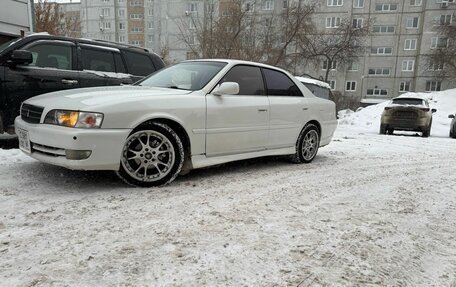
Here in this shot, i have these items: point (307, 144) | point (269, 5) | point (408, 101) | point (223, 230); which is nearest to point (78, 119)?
point (223, 230)

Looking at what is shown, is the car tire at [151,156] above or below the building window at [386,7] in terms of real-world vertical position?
below

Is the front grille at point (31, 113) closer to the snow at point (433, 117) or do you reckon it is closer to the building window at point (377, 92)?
the snow at point (433, 117)

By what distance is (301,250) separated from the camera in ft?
7.44

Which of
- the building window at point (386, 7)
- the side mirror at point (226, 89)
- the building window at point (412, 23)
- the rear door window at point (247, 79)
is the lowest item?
the side mirror at point (226, 89)

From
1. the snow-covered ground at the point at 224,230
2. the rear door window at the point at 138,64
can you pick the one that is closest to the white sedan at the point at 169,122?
the snow-covered ground at the point at 224,230

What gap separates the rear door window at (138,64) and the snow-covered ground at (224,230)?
102 inches

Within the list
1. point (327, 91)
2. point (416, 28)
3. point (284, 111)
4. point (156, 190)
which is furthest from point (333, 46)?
point (156, 190)

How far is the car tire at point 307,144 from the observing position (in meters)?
5.30

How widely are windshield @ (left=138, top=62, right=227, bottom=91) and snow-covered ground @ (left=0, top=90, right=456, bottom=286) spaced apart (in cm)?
119

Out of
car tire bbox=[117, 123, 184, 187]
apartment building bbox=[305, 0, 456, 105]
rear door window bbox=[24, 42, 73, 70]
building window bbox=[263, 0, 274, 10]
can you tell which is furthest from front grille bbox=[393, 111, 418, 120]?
building window bbox=[263, 0, 274, 10]

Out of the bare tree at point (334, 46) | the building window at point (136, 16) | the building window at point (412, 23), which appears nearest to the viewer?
the bare tree at point (334, 46)

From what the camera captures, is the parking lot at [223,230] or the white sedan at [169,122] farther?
the white sedan at [169,122]

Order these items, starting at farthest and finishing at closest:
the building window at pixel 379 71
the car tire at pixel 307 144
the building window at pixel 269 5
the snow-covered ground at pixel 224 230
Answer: the building window at pixel 269 5, the building window at pixel 379 71, the car tire at pixel 307 144, the snow-covered ground at pixel 224 230

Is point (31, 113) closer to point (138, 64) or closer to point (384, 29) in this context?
point (138, 64)
